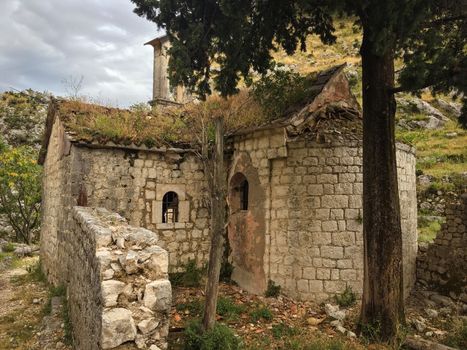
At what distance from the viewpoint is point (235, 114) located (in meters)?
9.52

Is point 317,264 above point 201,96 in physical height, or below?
below

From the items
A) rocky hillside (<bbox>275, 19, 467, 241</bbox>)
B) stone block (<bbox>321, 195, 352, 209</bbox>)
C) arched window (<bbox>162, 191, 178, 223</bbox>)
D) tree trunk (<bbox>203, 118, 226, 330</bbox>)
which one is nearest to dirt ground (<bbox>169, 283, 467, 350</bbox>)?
tree trunk (<bbox>203, 118, 226, 330</bbox>)

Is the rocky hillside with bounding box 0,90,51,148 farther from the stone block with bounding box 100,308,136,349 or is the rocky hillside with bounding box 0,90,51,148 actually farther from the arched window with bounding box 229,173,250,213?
the stone block with bounding box 100,308,136,349

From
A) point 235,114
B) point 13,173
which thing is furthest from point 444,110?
point 13,173

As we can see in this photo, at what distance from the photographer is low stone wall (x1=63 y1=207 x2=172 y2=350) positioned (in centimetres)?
369

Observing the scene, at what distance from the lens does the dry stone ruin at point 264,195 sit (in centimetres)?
788

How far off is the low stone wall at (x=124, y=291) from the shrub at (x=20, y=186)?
1702cm

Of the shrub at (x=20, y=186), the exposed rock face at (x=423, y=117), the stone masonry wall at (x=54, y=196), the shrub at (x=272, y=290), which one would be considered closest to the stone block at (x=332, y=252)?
the shrub at (x=272, y=290)

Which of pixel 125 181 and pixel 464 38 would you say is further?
pixel 125 181

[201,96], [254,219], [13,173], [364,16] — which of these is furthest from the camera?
[13,173]

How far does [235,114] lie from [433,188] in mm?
12543

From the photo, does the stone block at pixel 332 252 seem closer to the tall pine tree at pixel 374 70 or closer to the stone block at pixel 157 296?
the tall pine tree at pixel 374 70

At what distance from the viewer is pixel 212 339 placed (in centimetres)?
543

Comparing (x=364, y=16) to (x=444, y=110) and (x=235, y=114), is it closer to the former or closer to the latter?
(x=235, y=114)
